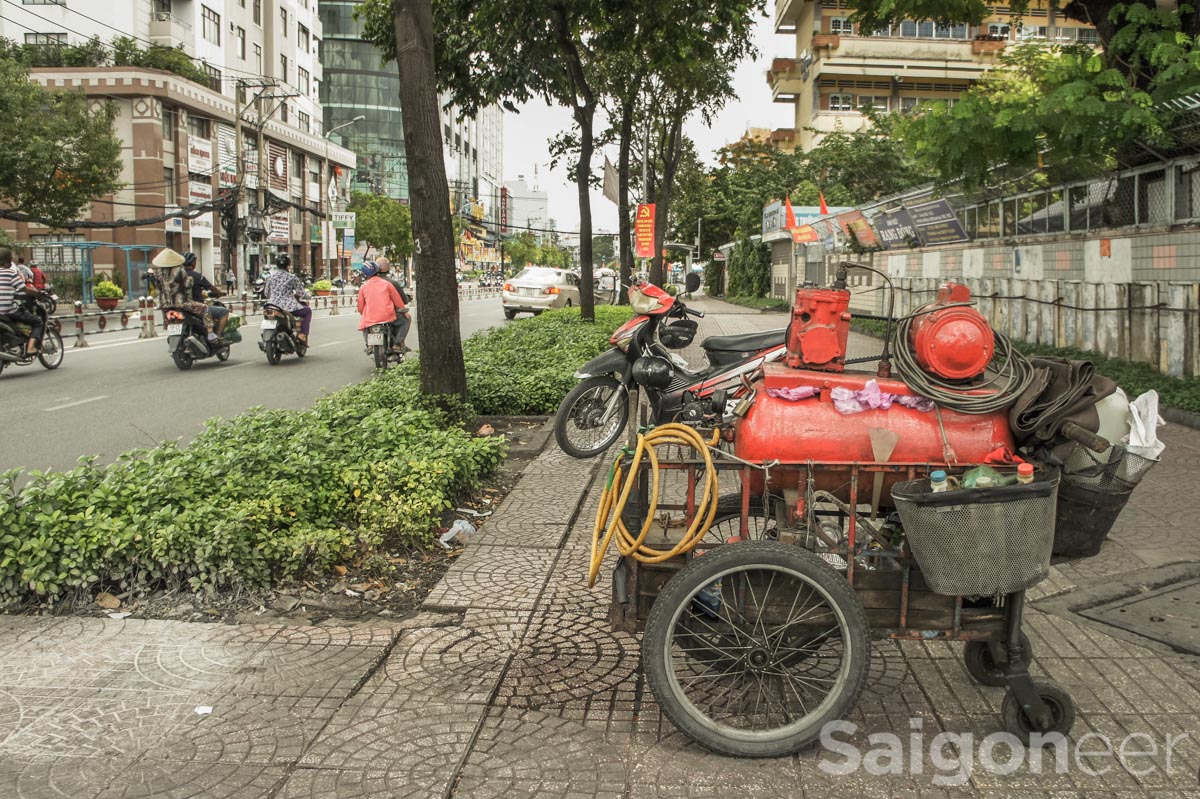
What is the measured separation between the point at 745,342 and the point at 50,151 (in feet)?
88.2

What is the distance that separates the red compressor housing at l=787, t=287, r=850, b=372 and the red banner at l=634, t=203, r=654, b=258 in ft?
80.0

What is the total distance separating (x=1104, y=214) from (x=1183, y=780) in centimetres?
1401

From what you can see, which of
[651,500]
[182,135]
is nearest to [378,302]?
[651,500]

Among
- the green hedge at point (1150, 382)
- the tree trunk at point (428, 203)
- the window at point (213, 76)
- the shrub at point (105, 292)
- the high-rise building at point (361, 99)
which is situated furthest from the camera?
the high-rise building at point (361, 99)

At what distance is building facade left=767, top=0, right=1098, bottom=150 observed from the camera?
54625 millimetres

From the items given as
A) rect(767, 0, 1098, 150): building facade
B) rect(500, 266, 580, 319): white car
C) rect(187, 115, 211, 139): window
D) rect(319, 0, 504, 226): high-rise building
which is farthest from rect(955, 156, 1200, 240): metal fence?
rect(319, 0, 504, 226): high-rise building

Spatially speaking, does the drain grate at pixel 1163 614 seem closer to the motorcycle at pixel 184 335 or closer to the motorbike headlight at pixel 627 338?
the motorbike headlight at pixel 627 338

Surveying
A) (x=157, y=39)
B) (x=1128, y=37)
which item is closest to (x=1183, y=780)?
(x=1128, y=37)

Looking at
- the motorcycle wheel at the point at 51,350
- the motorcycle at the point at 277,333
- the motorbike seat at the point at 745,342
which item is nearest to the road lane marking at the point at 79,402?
the motorcycle wheel at the point at 51,350

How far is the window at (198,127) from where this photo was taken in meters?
48.1

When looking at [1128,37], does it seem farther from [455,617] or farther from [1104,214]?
[455,617]

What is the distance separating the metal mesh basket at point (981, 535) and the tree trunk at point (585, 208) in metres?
15.8

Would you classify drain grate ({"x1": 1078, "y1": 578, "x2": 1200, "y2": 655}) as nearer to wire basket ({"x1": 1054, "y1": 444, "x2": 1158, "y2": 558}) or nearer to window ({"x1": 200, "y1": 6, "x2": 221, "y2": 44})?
wire basket ({"x1": 1054, "y1": 444, "x2": 1158, "y2": 558})

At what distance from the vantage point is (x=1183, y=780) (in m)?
3.10
